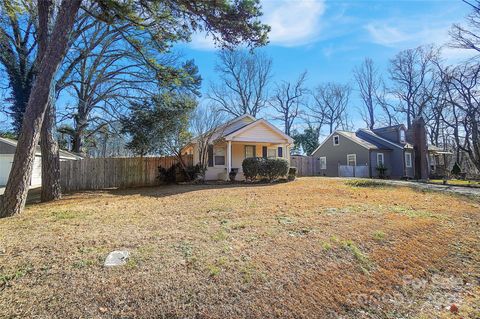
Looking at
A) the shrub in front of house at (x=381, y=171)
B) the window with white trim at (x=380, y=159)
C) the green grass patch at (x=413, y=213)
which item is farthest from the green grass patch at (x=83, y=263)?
the window with white trim at (x=380, y=159)

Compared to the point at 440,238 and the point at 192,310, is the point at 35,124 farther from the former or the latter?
the point at 440,238

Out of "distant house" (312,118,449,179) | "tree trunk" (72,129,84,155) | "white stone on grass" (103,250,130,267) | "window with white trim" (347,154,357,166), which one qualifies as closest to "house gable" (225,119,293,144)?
"distant house" (312,118,449,179)

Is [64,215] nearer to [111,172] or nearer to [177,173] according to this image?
[111,172]

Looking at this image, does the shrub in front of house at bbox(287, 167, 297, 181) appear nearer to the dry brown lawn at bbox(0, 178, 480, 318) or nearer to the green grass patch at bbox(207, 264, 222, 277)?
the dry brown lawn at bbox(0, 178, 480, 318)

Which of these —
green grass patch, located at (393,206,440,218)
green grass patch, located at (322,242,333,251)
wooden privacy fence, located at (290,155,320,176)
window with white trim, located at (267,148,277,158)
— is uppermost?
window with white trim, located at (267,148,277,158)

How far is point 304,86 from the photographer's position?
36.6 m

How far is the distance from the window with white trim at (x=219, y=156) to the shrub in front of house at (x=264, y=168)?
343cm

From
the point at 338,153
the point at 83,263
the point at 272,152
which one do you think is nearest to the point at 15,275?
the point at 83,263

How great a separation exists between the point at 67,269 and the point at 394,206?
749 cm

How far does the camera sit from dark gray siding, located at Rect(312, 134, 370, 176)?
78.3 ft

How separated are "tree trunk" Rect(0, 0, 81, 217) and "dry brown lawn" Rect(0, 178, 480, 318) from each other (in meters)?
0.48

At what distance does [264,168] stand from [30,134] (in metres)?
10.3

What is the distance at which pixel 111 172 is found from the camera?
14820 mm

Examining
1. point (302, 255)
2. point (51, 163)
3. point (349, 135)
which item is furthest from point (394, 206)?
point (349, 135)
